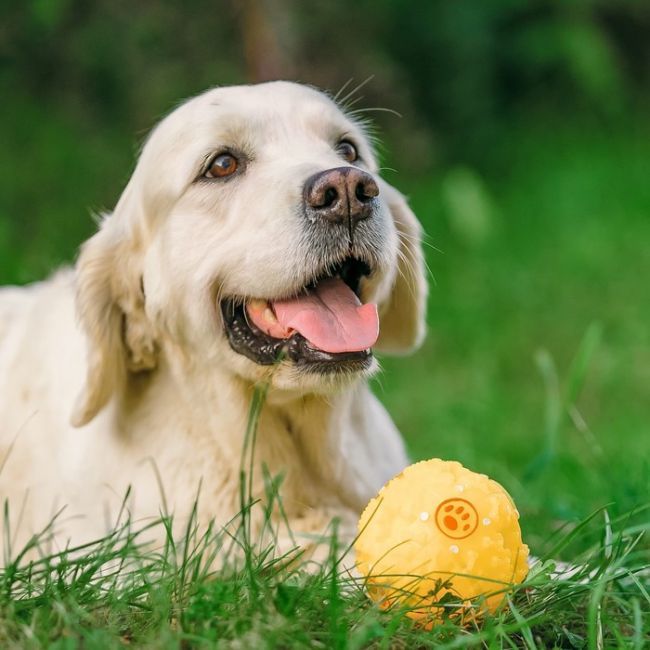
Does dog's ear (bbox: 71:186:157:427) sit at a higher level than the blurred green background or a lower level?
lower

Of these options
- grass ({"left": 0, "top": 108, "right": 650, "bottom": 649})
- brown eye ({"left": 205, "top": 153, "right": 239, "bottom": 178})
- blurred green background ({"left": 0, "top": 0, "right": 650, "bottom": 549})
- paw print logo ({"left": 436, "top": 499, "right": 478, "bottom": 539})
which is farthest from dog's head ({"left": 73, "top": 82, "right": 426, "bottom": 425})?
blurred green background ({"left": 0, "top": 0, "right": 650, "bottom": 549})

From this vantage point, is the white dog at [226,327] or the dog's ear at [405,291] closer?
the white dog at [226,327]

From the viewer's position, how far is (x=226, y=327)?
10.6 ft

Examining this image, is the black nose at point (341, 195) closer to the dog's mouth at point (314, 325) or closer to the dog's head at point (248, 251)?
the dog's head at point (248, 251)

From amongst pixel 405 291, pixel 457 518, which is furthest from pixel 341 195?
pixel 457 518

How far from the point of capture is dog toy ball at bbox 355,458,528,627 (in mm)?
2547

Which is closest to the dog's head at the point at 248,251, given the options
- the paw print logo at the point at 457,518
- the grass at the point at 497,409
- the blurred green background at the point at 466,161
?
the grass at the point at 497,409

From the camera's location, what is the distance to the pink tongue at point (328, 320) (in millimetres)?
3066

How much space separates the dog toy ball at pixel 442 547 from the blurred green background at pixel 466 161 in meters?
1.55

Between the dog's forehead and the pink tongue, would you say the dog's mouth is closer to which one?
the pink tongue

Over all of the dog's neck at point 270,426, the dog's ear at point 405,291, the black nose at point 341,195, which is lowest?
the dog's neck at point 270,426

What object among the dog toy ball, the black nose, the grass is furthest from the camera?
the black nose

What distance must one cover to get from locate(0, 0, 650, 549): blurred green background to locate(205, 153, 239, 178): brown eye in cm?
165

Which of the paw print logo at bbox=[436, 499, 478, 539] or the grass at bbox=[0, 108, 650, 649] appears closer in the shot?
the grass at bbox=[0, 108, 650, 649]
